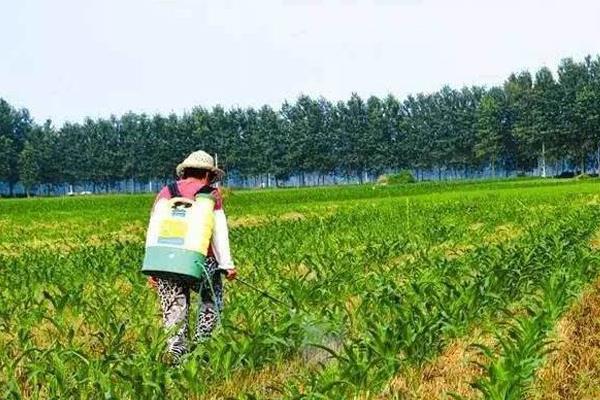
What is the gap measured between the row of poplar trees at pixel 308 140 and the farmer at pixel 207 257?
324 ft

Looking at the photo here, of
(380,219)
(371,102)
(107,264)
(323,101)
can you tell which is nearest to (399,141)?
(371,102)

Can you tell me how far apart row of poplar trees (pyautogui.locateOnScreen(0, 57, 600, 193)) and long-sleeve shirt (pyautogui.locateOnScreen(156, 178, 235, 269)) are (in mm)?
98640

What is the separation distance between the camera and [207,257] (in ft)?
20.9

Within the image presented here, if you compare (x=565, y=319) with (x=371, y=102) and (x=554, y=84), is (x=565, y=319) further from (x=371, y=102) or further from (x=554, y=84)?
(x=371, y=102)

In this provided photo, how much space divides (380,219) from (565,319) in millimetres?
14306

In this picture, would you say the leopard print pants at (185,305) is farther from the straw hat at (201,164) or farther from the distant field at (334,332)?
the straw hat at (201,164)

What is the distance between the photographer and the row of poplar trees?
352 feet

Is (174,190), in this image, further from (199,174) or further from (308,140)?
(308,140)

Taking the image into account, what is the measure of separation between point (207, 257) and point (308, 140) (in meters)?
110

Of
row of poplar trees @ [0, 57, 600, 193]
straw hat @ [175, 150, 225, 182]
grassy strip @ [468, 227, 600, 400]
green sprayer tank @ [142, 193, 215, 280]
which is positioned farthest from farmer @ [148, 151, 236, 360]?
row of poplar trees @ [0, 57, 600, 193]

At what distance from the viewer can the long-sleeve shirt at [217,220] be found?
6.16 meters

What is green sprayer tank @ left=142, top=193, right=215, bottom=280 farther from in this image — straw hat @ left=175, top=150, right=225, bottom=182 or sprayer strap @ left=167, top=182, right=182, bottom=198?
straw hat @ left=175, top=150, right=225, bottom=182

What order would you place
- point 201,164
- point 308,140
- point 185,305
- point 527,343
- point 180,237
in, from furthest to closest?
1. point 308,140
2. point 185,305
3. point 201,164
4. point 180,237
5. point 527,343

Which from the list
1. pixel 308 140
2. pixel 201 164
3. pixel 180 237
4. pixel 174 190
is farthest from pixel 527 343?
pixel 308 140
